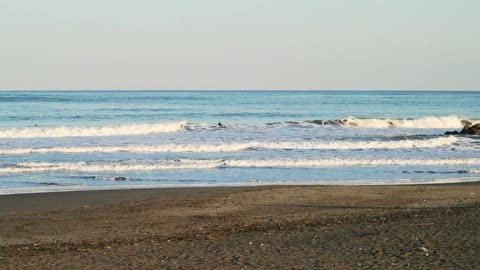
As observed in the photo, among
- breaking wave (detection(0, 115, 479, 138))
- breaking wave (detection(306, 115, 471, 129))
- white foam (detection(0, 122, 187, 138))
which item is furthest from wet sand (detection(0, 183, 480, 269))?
breaking wave (detection(306, 115, 471, 129))

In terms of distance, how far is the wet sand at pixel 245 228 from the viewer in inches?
324

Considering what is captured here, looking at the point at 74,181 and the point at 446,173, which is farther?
the point at 446,173

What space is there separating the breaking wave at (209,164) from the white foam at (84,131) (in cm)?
1487

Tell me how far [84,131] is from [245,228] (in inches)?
1131

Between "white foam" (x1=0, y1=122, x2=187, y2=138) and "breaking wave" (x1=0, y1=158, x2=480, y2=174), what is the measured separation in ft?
48.8

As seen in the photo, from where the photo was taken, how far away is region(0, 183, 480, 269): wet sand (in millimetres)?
8242

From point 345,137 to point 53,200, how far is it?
22.7m

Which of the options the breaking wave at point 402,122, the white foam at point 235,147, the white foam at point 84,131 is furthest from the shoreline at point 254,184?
the breaking wave at point 402,122

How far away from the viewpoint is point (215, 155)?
25.1 m

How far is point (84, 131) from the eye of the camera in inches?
1497

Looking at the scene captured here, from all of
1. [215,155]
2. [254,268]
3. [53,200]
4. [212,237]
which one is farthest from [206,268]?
[215,155]

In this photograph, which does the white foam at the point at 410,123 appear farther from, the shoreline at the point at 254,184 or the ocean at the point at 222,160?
the shoreline at the point at 254,184

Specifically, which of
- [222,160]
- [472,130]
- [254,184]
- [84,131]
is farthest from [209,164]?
[472,130]

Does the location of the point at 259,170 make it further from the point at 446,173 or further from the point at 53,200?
the point at 53,200
